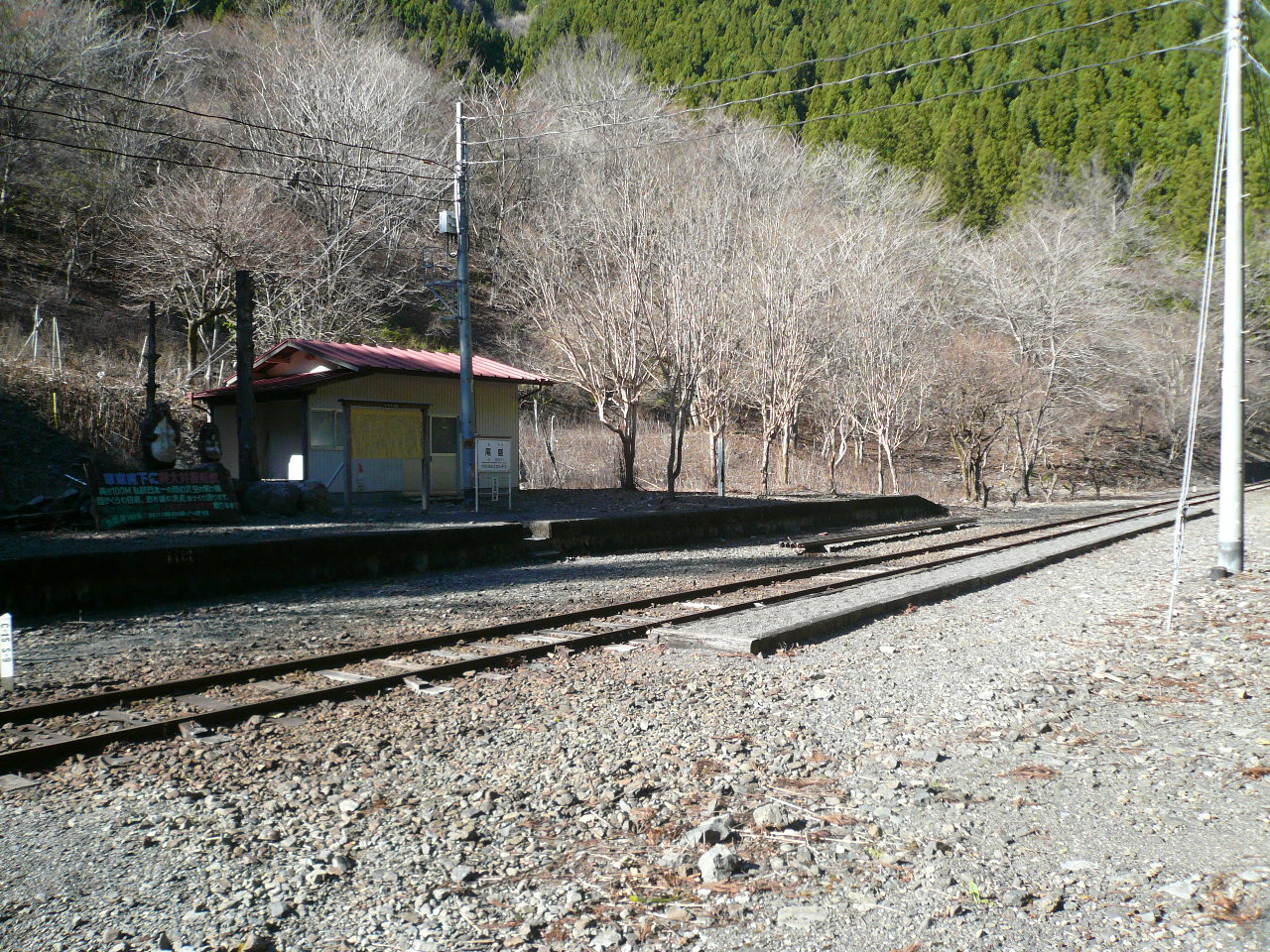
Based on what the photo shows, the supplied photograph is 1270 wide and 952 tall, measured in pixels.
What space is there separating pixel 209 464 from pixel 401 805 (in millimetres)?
15913

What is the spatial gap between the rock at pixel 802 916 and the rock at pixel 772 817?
2.49 ft

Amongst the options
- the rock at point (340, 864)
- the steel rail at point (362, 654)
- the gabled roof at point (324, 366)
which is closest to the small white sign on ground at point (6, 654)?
the steel rail at point (362, 654)

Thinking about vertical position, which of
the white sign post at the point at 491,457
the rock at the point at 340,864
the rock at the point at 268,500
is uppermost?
the white sign post at the point at 491,457

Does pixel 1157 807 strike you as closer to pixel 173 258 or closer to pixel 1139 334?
pixel 173 258

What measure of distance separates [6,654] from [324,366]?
52.0ft

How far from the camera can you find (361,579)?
44.1 feet

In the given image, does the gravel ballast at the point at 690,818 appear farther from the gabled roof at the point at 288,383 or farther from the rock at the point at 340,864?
the gabled roof at the point at 288,383

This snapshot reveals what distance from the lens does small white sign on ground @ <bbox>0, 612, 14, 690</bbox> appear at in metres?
6.83

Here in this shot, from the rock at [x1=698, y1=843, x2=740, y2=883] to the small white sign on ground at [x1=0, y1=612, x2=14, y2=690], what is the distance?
5.45 m

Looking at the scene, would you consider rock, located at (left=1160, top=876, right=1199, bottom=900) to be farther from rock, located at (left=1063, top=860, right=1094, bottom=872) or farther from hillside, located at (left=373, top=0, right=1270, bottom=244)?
hillside, located at (left=373, top=0, right=1270, bottom=244)

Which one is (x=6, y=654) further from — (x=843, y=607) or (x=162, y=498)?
(x=162, y=498)

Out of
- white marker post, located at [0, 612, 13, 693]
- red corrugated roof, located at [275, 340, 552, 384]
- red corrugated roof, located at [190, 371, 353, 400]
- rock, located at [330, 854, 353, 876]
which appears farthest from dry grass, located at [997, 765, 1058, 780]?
red corrugated roof, located at [275, 340, 552, 384]

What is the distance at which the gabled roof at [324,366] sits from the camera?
2147 centimetres

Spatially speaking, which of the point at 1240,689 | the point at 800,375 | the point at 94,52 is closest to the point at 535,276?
the point at 800,375
